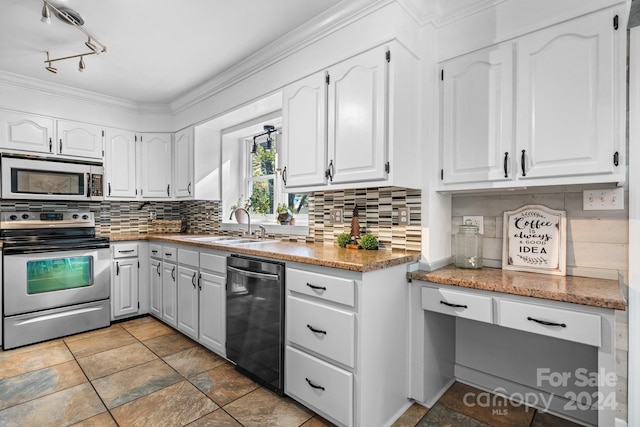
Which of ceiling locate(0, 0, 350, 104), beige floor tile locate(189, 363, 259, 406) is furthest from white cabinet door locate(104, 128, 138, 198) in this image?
beige floor tile locate(189, 363, 259, 406)

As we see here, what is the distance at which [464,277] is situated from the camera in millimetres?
1817

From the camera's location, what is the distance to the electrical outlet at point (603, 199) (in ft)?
5.35

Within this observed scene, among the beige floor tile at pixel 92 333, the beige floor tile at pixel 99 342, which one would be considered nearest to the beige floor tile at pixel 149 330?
the beige floor tile at pixel 99 342

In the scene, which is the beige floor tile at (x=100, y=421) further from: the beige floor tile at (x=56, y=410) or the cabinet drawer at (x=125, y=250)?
the cabinet drawer at (x=125, y=250)

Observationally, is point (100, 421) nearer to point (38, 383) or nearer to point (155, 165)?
point (38, 383)

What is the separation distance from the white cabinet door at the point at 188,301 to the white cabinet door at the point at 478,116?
218 centimetres

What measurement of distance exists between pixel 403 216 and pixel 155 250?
2.64 metres

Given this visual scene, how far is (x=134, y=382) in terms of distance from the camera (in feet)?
7.39

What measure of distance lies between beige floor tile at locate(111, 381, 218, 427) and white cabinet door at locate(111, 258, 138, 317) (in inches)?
67.0

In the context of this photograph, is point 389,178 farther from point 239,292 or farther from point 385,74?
point 239,292

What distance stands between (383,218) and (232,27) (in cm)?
171

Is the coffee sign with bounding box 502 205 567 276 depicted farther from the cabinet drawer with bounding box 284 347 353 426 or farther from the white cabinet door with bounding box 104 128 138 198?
the white cabinet door with bounding box 104 128 138 198

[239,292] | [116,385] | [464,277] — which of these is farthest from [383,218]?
[116,385]

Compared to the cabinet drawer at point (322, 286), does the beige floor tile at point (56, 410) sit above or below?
below
